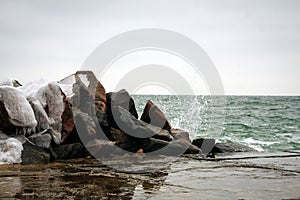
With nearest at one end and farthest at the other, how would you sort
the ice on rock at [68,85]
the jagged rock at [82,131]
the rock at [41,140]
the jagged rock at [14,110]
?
the jagged rock at [14,110] < the rock at [41,140] < the jagged rock at [82,131] < the ice on rock at [68,85]

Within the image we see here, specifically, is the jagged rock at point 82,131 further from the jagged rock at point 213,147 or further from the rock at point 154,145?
the jagged rock at point 213,147

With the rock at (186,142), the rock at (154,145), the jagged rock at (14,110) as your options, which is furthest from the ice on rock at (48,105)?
the rock at (186,142)

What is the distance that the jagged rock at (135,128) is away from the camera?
645 cm

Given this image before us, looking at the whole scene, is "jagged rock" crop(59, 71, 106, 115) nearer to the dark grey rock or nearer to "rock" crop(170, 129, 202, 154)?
the dark grey rock

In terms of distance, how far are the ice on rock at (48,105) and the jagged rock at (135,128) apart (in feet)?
3.38

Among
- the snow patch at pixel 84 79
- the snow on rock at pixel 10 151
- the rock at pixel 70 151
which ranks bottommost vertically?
the snow on rock at pixel 10 151

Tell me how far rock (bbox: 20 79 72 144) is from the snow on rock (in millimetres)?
646

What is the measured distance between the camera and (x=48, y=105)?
6.12m

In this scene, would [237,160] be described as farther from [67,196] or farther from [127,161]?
[67,196]

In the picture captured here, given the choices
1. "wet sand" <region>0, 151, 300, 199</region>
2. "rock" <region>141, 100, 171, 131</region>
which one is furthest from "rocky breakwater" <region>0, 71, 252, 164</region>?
"wet sand" <region>0, 151, 300, 199</region>

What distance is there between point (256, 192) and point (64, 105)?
4.00 metres

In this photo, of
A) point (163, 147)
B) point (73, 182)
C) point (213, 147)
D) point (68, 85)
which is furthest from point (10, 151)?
point (213, 147)

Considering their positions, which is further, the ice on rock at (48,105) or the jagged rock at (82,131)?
the jagged rock at (82,131)

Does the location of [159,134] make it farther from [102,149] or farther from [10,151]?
[10,151]
